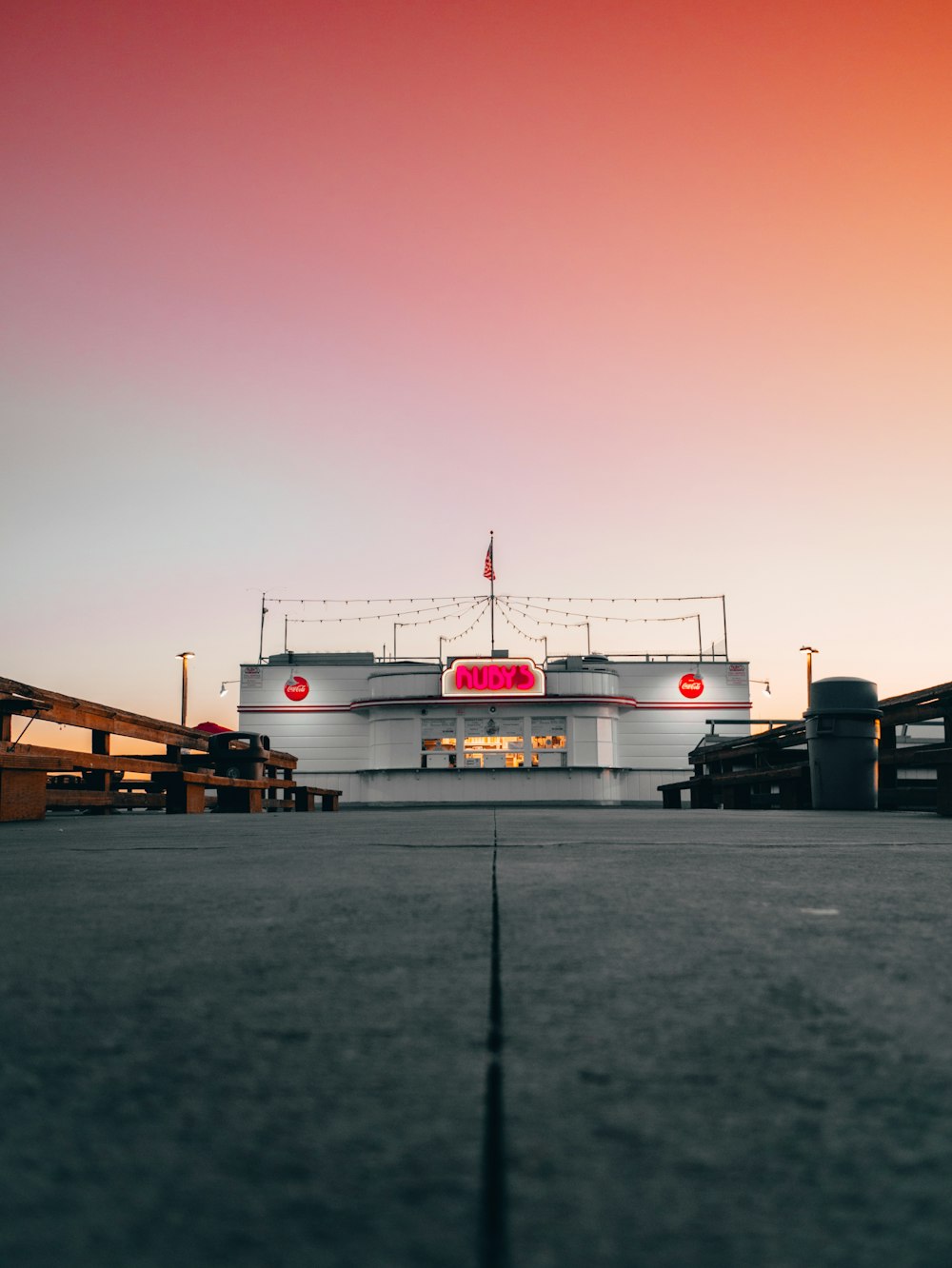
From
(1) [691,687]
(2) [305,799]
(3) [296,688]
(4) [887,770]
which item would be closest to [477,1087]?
(4) [887,770]

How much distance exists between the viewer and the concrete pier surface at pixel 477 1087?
22.1 inches

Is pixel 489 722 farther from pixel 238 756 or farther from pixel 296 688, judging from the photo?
pixel 238 756

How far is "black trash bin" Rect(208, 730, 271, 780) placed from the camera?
10539 millimetres

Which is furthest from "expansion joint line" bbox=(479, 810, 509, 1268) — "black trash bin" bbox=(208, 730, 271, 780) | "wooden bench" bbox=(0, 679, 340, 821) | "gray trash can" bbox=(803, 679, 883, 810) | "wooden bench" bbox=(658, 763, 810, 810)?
"black trash bin" bbox=(208, 730, 271, 780)

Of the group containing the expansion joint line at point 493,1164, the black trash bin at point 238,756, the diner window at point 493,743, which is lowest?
the expansion joint line at point 493,1164

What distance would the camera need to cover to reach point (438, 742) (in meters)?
29.9

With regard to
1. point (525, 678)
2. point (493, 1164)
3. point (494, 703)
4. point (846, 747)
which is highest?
point (525, 678)

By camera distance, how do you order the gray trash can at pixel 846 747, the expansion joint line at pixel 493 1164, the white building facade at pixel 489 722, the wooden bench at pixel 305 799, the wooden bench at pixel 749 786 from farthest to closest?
the white building facade at pixel 489 722 → the wooden bench at pixel 305 799 → the wooden bench at pixel 749 786 → the gray trash can at pixel 846 747 → the expansion joint line at pixel 493 1164

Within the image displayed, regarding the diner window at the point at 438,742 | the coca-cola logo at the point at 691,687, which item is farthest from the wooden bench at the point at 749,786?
the coca-cola logo at the point at 691,687

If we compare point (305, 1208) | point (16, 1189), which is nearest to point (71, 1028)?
point (16, 1189)

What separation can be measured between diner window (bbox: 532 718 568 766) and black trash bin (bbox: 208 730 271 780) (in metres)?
19.0

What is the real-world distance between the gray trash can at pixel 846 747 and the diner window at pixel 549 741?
21.2 meters

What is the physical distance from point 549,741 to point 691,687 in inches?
243

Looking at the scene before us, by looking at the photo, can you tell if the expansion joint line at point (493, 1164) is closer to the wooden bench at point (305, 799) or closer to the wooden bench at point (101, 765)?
the wooden bench at point (101, 765)
